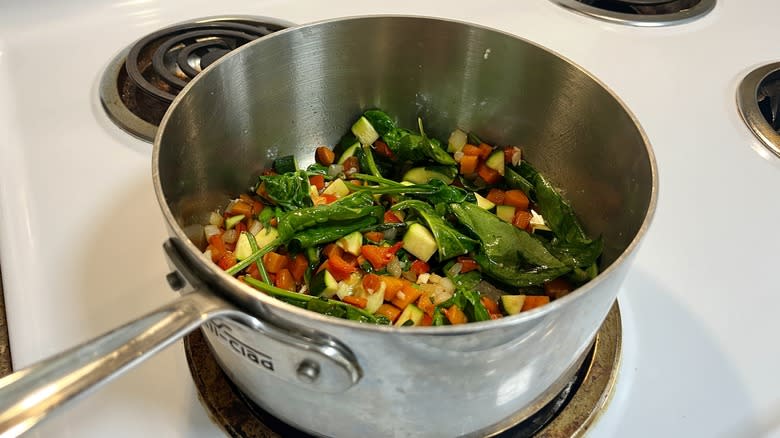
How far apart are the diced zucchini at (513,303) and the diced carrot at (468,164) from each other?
0.26 m

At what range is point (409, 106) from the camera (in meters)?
1.00

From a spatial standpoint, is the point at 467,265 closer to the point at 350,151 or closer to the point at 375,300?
the point at 375,300

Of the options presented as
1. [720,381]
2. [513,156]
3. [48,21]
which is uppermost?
[48,21]

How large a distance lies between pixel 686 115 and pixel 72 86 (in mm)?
1044

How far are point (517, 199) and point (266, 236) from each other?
38 cm

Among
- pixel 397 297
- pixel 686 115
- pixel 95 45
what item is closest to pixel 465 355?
pixel 397 297

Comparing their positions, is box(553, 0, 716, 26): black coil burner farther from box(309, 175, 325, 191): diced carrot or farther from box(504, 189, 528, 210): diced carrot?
box(309, 175, 325, 191): diced carrot

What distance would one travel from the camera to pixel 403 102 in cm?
100

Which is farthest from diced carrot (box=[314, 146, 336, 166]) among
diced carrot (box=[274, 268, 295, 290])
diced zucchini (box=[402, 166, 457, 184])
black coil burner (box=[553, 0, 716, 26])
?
black coil burner (box=[553, 0, 716, 26])

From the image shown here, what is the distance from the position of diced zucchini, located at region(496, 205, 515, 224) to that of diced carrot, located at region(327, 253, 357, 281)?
10.0 inches

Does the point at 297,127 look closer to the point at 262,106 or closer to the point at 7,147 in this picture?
the point at 262,106

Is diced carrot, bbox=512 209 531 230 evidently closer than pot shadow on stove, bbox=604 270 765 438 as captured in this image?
No

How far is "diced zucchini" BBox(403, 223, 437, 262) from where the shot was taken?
2.79 ft

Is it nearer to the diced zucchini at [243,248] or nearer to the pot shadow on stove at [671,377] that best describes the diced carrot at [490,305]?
the pot shadow on stove at [671,377]
